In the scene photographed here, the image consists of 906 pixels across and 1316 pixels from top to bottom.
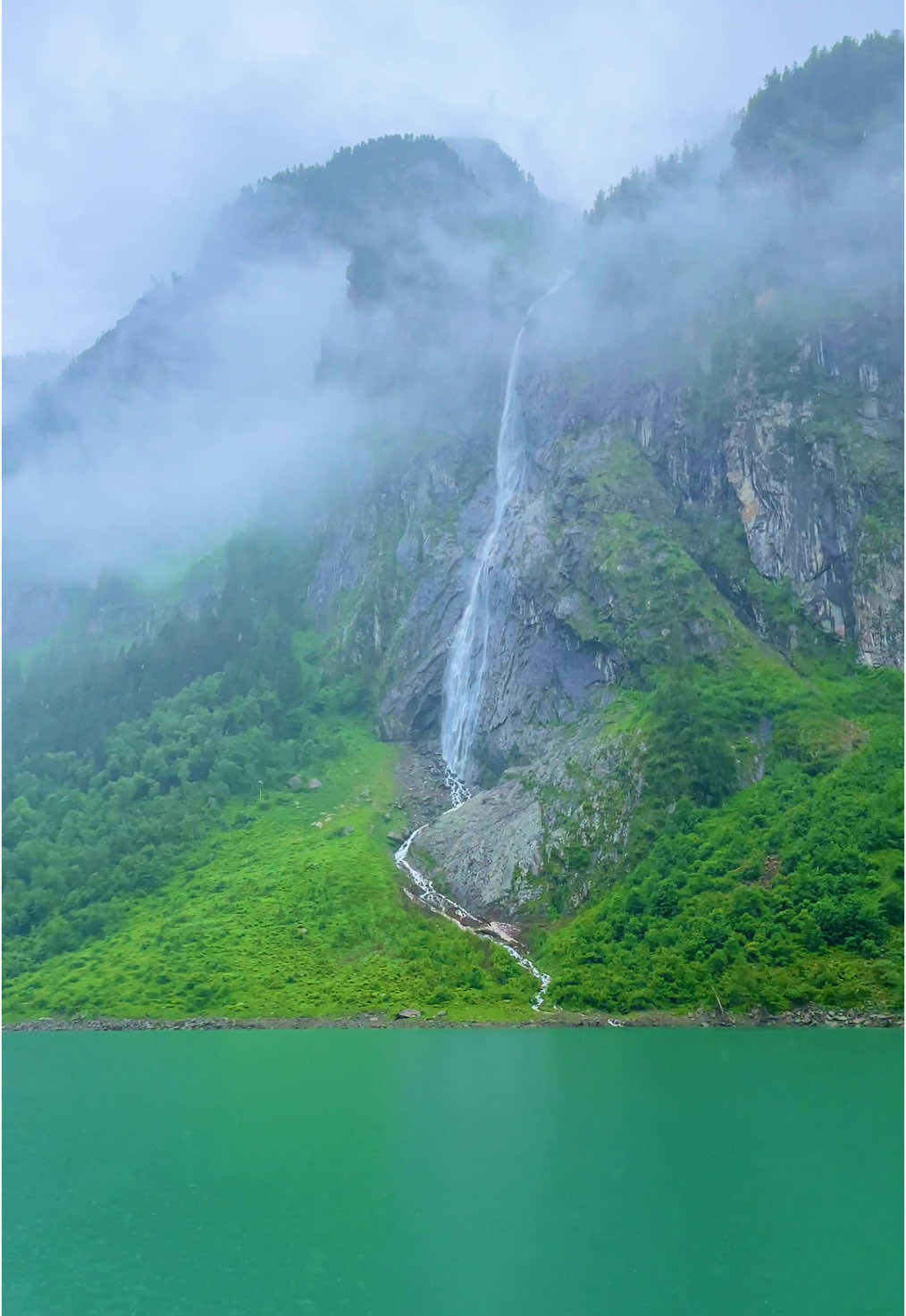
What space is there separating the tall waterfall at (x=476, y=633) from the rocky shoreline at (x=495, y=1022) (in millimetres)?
28557

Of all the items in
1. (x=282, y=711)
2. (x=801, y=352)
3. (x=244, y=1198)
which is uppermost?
(x=801, y=352)

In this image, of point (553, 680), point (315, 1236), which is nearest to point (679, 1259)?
point (315, 1236)

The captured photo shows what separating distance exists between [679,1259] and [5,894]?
60.2m

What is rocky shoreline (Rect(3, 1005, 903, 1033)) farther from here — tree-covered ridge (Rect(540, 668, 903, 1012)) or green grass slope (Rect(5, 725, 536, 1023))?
green grass slope (Rect(5, 725, 536, 1023))

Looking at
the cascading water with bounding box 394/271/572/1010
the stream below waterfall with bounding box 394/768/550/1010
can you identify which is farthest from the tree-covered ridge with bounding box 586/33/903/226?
the stream below waterfall with bounding box 394/768/550/1010

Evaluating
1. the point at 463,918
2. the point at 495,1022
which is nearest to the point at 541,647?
the point at 463,918

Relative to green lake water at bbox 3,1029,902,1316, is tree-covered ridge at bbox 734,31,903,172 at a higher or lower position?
higher

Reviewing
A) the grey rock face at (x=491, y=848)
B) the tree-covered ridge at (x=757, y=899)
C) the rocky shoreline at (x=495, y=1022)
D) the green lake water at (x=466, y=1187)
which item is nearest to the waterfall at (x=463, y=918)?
the grey rock face at (x=491, y=848)

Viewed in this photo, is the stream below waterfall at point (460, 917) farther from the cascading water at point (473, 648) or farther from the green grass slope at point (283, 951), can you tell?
the green grass slope at point (283, 951)

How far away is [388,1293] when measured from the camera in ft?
53.8

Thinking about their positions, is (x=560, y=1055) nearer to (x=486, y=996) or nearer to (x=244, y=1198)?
(x=486, y=996)

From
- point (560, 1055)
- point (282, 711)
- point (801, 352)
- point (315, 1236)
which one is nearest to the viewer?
point (315, 1236)

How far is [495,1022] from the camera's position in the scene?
46812 millimetres

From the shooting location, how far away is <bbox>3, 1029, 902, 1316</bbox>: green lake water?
16.5 metres
